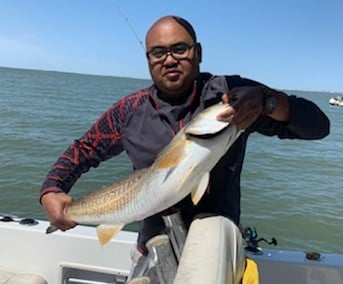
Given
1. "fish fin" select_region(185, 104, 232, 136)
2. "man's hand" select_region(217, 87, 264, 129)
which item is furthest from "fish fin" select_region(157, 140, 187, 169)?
"man's hand" select_region(217, 87, 264, 129)

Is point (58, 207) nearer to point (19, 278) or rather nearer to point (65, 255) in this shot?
point (65, 255)

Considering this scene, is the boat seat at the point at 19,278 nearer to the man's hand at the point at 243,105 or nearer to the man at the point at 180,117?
the man at the point at 180,117

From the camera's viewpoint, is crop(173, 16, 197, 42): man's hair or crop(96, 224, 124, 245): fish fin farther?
crop(96, 224, 124, 245): fish fin

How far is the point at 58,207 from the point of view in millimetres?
2705

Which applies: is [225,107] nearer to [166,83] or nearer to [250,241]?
[166,83]

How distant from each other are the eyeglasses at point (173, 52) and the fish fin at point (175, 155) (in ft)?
1.77

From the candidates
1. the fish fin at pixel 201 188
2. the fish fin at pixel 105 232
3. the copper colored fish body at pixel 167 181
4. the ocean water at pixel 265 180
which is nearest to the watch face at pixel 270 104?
the copper colored fish body at pixel 167 181

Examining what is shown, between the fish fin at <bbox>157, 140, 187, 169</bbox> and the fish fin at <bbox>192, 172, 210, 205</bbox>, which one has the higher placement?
the fish fin at <bbox>157, 140, 187, 169</bbox>

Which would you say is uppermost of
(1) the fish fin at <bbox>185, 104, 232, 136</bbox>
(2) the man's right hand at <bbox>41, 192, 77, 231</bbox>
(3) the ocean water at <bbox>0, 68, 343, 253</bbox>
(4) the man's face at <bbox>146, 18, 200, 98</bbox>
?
(4) the man's face at <bbox>146, 18, 200, 98</bbox>

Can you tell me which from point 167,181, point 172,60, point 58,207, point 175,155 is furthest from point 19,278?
point 172,60

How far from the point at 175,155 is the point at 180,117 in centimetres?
39

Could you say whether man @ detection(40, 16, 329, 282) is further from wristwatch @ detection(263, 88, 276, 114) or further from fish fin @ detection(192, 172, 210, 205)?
fish fin @ detection(192, 172, 210, 205)

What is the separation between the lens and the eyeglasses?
8.16ft

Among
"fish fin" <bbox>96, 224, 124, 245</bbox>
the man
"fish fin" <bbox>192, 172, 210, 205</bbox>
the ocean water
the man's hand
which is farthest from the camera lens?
the ocean water
